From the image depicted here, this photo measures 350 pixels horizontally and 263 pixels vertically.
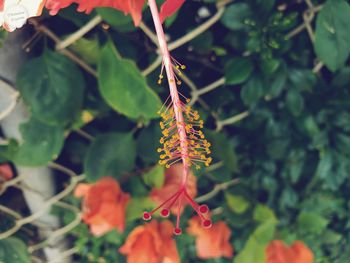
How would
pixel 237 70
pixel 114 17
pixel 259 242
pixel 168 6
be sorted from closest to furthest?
pixel 168 6 → pixel 114 17 → pixel 237 70 → pixel 259 242

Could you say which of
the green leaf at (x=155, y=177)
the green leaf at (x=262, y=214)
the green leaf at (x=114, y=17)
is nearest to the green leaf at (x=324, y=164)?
the green leaf at (x=262, y=214)

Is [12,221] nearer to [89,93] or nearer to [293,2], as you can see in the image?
[89,93]

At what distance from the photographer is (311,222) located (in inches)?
36.6

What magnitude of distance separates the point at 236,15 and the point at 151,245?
0.36m

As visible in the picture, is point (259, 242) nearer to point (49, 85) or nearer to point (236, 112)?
point (236, 112)

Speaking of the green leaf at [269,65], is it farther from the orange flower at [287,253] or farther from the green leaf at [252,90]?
the orange flower at [287,253]

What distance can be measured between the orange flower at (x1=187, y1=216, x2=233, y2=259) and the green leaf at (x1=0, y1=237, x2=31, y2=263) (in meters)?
0.27

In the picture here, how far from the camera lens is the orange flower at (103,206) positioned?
2.64 feet

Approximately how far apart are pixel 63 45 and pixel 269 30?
0.92 ft

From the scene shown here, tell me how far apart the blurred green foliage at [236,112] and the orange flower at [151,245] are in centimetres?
4

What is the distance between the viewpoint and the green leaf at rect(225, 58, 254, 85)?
77 cm

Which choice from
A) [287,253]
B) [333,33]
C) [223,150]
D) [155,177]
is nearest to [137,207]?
[155,177]

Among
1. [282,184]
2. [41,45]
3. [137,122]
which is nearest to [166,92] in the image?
[137,122]

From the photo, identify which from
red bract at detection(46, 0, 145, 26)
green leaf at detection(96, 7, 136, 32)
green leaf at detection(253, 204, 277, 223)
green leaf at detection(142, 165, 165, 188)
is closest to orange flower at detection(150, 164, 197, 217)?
green leaf at detection(142, 165, 165, 188)
